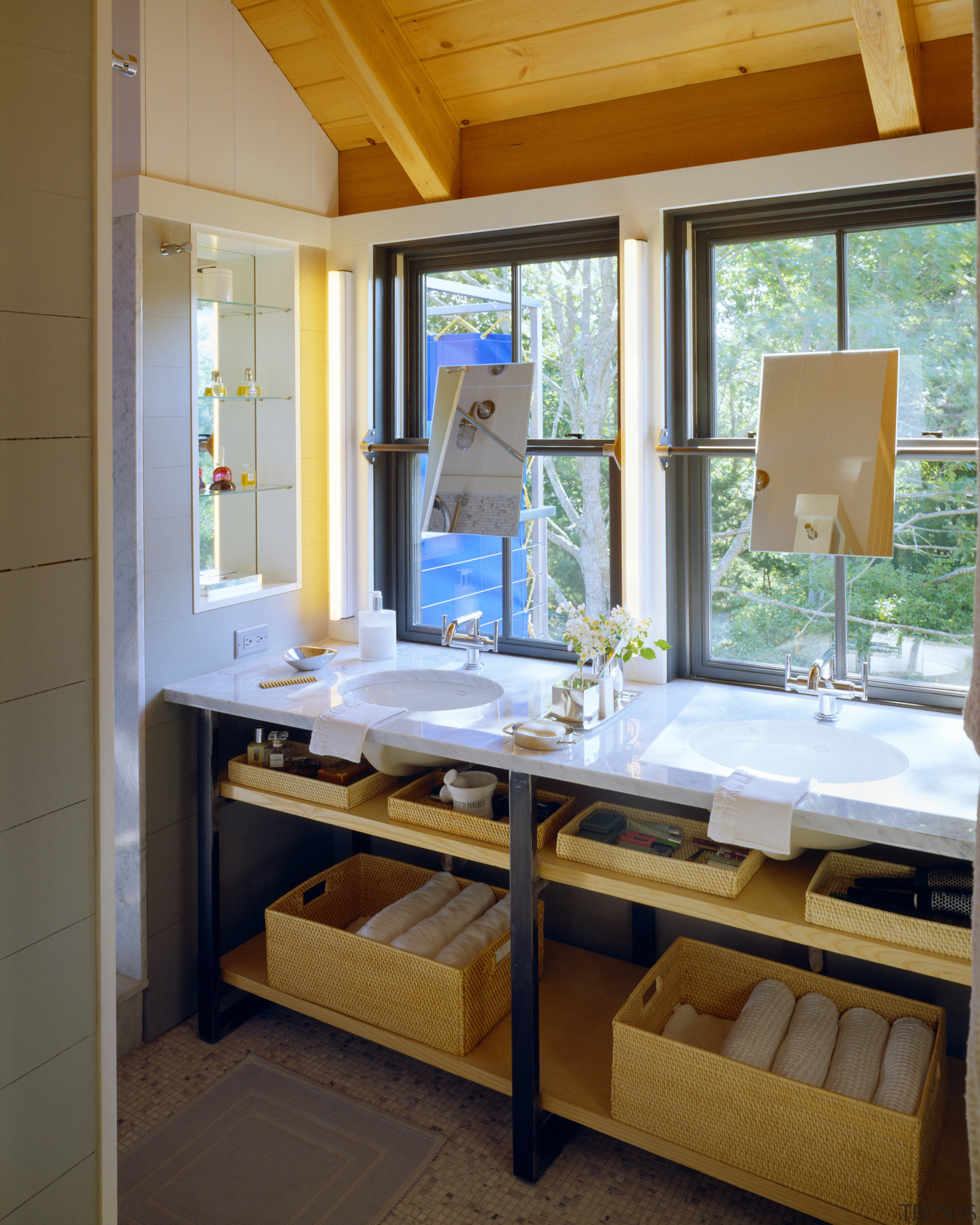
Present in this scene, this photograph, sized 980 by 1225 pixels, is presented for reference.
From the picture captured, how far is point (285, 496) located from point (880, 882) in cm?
196

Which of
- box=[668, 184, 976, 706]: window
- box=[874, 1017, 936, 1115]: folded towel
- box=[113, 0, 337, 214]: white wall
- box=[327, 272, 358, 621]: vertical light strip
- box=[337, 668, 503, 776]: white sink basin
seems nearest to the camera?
box=[874, 1017, 936, 1115]: folded towel

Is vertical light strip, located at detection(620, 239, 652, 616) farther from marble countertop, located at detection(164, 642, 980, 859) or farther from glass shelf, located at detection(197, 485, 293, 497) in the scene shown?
glass shelf, located at detection(197, 485, 293, 497)

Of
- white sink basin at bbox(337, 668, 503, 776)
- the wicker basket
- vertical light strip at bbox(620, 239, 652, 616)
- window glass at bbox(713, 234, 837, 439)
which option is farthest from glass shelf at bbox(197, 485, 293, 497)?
the wicker basket

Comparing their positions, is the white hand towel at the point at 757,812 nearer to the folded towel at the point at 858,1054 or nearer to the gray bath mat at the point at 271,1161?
the folded towel at the point at 858,1054

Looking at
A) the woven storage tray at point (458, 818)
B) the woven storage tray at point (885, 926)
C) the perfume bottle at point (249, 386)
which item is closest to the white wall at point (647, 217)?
the perfume bottle at point (249, 386)

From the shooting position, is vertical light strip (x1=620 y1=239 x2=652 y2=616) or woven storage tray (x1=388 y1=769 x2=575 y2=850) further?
vertical light strip (x1=620 y1=239 x2=652 y2=616)

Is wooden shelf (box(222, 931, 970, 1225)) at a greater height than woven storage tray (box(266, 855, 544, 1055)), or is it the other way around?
woven storage tray (box(266, 855, 544, 1055))

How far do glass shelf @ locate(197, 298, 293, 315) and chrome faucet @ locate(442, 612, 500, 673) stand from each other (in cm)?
107

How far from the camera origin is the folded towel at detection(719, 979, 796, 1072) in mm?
1936

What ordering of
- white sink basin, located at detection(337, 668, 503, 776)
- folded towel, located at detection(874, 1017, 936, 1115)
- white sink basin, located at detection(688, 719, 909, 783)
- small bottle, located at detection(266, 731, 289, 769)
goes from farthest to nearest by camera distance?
white sink basin, located at detection(337, 668, 503, 776), small bottle, located at detection(266, 731, 289, 769), white sink basin, located at detection(688, 719, 909, 783), folded towel, located at detection(874, 1017, 936, 1115)

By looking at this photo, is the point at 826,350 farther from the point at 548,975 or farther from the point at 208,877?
the point at 208,877

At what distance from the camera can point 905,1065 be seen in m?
1.87

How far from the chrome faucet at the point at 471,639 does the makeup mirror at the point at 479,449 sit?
252 millimetres

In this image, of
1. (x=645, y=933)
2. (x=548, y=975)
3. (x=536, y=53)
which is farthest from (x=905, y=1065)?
(x=536, y=53)
